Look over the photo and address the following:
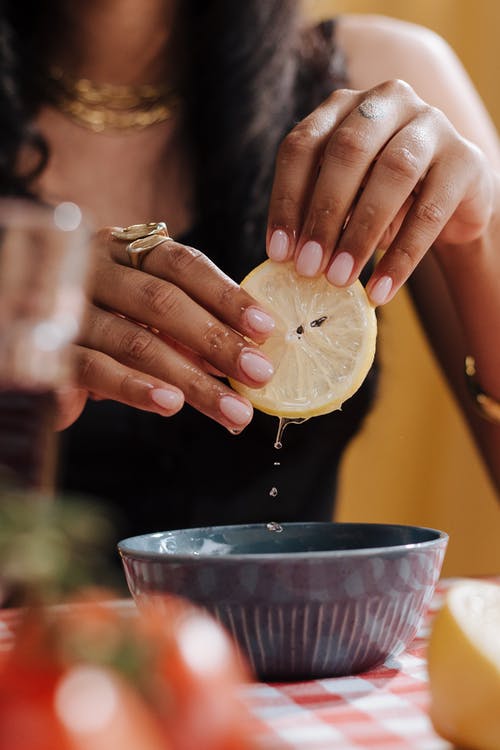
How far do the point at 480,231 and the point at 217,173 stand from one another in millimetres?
467

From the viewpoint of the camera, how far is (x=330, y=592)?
522mm

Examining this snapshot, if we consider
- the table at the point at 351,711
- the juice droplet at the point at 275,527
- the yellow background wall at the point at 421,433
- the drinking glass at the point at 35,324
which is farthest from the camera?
the yellow background wall at the point at 421,433

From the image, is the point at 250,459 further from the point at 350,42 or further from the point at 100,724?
the point at 100,724

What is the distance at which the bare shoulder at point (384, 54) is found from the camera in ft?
4.89

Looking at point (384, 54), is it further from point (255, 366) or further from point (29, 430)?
point (29, 430)

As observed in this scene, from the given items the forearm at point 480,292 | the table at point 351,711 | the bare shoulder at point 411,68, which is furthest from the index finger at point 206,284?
the bare shoulder at point 411,68

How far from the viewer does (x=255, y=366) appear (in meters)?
0.67

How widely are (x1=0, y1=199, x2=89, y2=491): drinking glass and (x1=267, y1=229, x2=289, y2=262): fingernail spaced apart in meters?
0.33

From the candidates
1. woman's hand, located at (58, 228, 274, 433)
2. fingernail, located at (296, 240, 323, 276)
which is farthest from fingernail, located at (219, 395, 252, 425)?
fingernail, located at (296, 240, 323, 276)

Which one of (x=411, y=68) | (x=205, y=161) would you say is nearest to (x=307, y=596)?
(x=205, y=161)

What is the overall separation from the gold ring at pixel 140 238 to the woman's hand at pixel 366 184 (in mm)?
114

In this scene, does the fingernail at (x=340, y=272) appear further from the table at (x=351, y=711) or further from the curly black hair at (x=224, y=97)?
the curly black hair at (x=224, y=97)

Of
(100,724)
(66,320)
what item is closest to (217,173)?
(66,320)

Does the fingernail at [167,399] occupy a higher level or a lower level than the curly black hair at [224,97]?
lower
